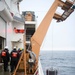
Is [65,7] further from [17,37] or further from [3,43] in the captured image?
[17,37]

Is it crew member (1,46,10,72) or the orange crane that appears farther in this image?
crew member (1,46,10,72)

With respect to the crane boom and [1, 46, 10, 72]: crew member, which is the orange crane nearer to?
the crane boom

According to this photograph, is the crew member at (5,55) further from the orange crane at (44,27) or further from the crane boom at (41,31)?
the crane boom at (41,31)

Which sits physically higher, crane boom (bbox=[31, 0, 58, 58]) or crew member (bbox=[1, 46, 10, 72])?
crane boom (bbox=[31, 0, 58, 58])

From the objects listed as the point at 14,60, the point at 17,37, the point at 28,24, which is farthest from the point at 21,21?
the point at 14,60

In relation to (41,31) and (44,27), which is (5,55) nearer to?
(41,31)

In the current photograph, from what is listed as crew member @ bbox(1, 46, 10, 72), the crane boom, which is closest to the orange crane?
the crane boom

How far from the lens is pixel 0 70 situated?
13.7 meters

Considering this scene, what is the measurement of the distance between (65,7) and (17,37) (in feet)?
33.0

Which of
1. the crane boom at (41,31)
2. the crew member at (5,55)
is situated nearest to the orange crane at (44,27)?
the crane boom at (41,31)

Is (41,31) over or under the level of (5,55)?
over

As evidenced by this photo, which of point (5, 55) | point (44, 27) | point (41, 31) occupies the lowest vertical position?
point (5, 55)

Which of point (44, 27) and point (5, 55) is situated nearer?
point (5, 55)

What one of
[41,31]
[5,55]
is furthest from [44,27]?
[5,55]
